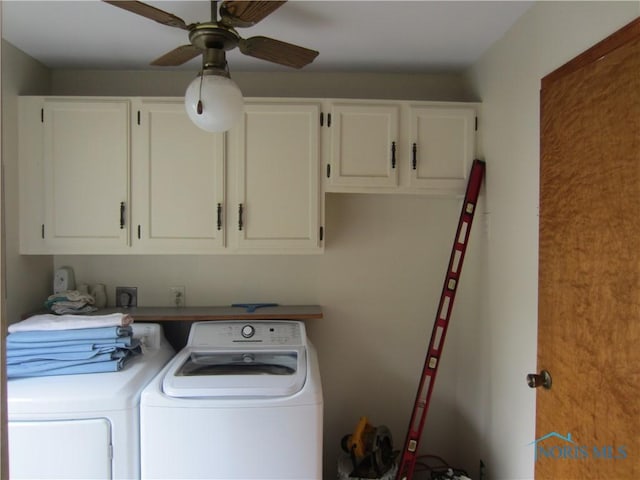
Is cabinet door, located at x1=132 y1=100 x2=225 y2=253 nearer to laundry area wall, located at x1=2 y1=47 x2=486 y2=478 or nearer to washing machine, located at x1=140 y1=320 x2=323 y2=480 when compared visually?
laundry area wall, located at x1=2 y1=47 x2=486 y2=478

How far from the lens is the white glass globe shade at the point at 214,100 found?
4.08ft

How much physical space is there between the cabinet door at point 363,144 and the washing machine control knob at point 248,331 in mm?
793

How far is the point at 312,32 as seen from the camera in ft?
5.77

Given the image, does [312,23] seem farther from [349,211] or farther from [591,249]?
[591,249]

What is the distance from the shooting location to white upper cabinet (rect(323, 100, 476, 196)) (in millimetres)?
2000

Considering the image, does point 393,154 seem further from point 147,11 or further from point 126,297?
point 126,297

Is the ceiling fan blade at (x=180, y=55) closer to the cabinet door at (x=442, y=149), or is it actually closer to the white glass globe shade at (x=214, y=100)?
the white glass globe shade at (x=214, y=100)

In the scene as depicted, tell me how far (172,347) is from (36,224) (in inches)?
34.4

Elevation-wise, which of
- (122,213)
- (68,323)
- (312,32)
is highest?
(312,32)

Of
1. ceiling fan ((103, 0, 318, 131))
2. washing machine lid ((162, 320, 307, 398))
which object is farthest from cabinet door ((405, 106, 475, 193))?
washing machine lid ((162, 320, 307, 398))

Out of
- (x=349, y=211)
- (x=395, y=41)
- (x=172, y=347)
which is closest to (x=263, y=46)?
(x=395, y=41)

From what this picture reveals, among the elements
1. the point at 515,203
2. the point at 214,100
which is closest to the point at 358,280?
the point at 515,203

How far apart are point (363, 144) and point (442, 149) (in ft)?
1.26

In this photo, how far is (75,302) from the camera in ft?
6.84
